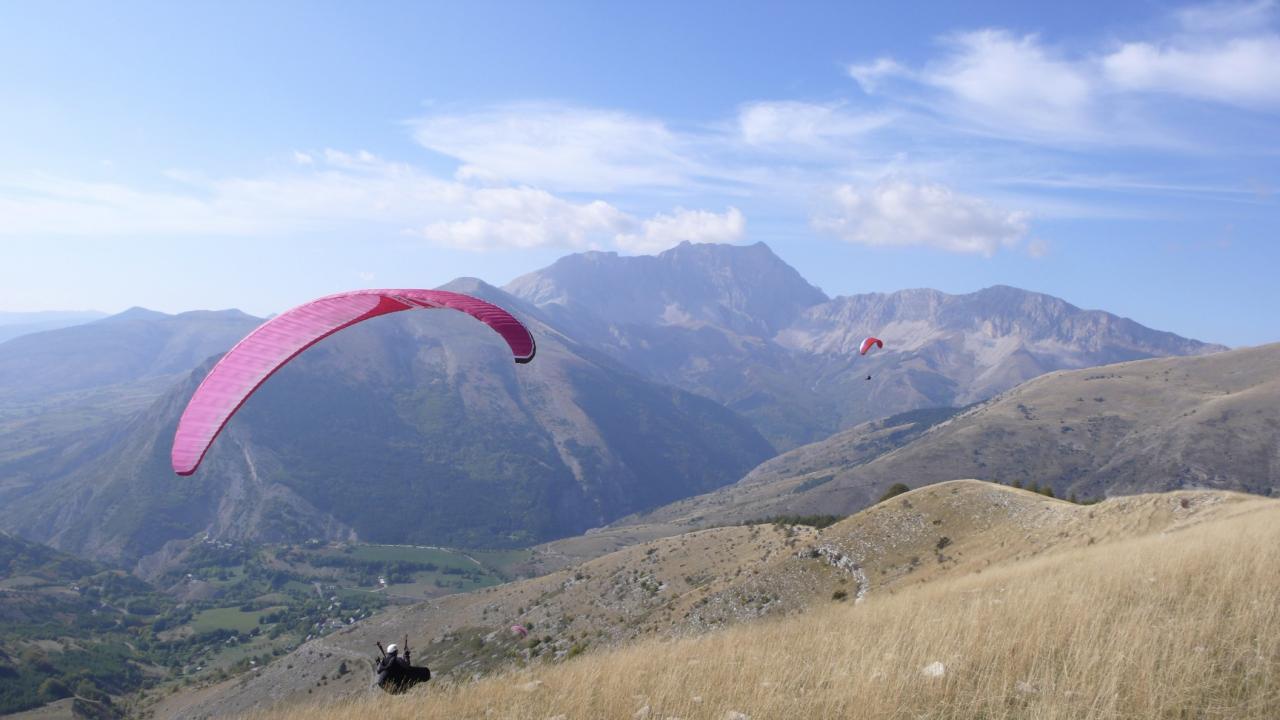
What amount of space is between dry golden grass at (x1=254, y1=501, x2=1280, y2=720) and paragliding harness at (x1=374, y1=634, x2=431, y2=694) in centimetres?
69

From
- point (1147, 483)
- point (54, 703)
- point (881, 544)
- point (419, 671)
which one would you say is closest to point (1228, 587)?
point (419, 671)

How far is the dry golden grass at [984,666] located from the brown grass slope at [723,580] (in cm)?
774

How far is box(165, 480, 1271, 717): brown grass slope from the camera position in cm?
3447

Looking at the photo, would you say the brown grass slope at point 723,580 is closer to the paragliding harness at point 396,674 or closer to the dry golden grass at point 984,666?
the paragliding harness at point 396,674

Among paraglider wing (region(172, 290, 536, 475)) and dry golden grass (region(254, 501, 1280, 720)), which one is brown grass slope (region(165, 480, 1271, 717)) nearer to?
dry golden grass (region(254, 501, 1280, 720))

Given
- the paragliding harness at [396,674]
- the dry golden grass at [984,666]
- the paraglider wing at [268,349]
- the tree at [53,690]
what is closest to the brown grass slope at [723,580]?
the paragliding harness at [396,674]

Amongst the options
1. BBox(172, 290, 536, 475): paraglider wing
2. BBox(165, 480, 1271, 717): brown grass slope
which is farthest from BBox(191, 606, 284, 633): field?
BBox(172, 290, 536, 475): paraglider wing

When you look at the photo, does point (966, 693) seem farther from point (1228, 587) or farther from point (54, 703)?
point (54, 703)

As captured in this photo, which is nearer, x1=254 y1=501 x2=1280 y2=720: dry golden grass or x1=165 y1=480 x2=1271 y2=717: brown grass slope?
x1=254 y1=501 x2=1280 y2=720: dry golden grass

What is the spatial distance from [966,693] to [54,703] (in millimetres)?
112533

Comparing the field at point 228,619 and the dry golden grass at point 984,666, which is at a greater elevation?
the dry golden grass at point 984,666

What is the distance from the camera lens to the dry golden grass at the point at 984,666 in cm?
631

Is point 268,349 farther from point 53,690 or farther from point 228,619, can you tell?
point 228,619

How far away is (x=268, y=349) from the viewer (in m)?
16.2
